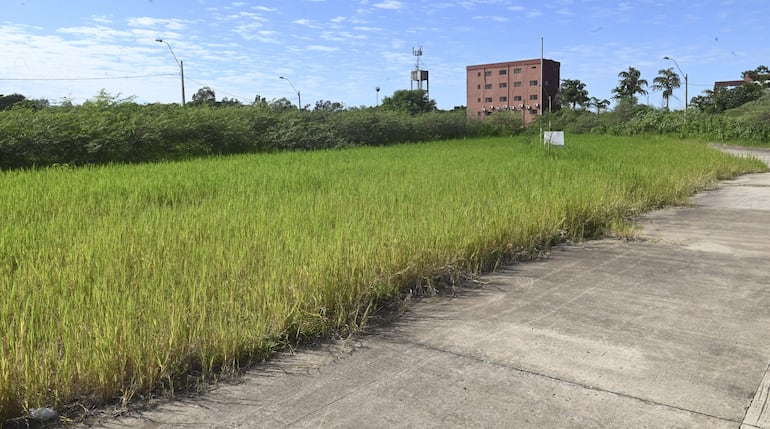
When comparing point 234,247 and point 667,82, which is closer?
point 234,247

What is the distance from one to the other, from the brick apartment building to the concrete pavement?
85451 millimetres

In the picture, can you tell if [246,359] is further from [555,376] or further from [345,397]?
[555,376]

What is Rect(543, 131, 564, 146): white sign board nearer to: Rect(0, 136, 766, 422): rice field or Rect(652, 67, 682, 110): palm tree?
Rect(0, 136, 766, 422): rice field

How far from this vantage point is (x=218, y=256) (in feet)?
14.7

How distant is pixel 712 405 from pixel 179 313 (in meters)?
2.66

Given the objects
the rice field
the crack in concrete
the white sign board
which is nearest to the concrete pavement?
the crack in concrete

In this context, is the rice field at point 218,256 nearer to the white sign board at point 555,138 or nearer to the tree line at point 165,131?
the white sign board at point 555,138

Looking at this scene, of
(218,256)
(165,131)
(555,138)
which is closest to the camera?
(218,256)

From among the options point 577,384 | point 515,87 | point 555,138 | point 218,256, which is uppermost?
point 515,87

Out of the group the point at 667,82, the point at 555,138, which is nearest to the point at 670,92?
the point at 667,82

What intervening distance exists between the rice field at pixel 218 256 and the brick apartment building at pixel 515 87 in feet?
269

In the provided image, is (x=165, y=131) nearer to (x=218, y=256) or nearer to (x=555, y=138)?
(x=555, y=138)

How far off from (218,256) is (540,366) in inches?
101

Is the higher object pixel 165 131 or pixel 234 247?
pixel 165 131
